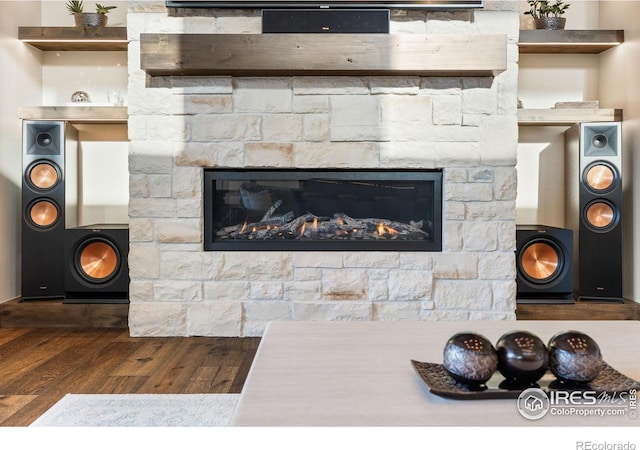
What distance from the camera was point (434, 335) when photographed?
56.2 inches

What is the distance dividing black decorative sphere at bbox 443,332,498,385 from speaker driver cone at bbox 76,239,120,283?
8.80ft

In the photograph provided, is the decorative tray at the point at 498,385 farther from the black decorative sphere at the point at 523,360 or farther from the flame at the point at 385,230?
the flame at the point at 385,230

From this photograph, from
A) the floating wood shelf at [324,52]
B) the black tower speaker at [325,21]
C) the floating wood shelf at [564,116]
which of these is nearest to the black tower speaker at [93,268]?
the floating wood shelf at [324,52]

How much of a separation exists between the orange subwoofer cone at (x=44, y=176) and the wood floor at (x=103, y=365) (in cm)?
81

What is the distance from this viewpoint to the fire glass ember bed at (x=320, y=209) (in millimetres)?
3248

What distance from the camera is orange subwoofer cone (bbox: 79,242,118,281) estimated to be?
3.42 metres

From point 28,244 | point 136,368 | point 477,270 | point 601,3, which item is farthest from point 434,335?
point 601,3

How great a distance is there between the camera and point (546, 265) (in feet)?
11.4

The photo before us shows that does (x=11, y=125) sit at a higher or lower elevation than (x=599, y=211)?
higher

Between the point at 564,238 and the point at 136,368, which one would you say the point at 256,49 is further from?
the point at 564,238

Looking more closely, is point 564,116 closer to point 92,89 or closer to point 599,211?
point 599,211

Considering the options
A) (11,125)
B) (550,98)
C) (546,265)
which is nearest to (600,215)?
(546,265)

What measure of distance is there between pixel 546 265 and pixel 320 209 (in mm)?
1345

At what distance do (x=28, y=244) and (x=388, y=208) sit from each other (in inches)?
80.3
